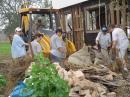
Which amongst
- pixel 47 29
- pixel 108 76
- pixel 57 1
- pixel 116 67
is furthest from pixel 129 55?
pixel 57 1

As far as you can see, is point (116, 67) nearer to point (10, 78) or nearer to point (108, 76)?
point (108, 76)

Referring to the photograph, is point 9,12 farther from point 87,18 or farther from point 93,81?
point 93,81

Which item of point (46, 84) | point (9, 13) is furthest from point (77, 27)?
point (9, 13)

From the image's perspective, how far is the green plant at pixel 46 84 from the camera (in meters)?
7.39

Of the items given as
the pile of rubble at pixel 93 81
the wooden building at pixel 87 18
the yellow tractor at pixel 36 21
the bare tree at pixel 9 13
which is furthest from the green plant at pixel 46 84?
the bare tree at pixel 9 13

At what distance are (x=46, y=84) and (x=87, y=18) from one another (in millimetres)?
15564

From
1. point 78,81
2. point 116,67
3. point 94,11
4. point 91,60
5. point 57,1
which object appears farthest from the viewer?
point 57,1

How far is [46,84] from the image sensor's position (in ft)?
24.2

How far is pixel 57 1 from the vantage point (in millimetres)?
26109

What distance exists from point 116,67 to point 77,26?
10338mm

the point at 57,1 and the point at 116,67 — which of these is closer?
the point at 116,67

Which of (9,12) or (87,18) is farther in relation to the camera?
(9,12)

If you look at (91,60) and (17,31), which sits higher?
(17,31)

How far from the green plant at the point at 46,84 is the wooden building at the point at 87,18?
1062 centimetres
